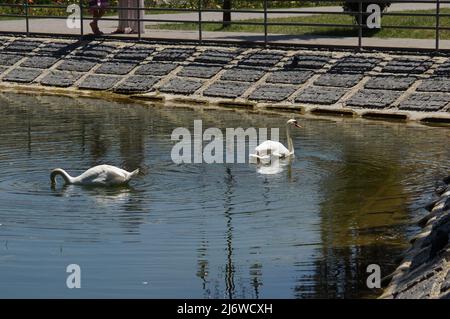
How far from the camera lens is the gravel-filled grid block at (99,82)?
31.1 meters

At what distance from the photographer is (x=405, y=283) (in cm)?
1355

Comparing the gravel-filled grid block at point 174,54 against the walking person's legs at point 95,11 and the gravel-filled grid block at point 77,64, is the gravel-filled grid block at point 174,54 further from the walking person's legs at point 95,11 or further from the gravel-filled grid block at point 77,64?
the walking person's legs at point 95,11

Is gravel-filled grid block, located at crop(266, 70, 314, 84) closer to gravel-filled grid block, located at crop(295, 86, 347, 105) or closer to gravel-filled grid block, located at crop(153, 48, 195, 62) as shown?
gravel-filled grid block, located at crop(295, 86, 347, 105)

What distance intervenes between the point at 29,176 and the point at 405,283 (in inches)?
314

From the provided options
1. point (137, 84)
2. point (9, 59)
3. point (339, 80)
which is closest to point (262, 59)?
point (339, 80)

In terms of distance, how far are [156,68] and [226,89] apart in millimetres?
2481

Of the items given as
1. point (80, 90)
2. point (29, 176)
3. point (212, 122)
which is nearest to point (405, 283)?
point (29, 176)

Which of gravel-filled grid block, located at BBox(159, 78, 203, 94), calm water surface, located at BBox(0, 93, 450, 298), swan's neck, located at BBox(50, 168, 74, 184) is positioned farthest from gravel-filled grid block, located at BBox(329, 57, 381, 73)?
swan's neck, located at BBox(50, 168, 74, 184)

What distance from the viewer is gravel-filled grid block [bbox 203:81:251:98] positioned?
2911cm

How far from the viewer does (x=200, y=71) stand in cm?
3053

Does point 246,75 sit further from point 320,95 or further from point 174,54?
point 174,54

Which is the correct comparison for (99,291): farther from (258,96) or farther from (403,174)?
(258,96)

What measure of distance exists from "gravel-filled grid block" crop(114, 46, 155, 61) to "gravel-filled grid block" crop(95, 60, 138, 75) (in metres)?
0.19

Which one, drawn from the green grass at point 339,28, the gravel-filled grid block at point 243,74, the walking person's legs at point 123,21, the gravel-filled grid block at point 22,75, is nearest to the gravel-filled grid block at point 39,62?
the gravel-filled grid block at point 22,75
